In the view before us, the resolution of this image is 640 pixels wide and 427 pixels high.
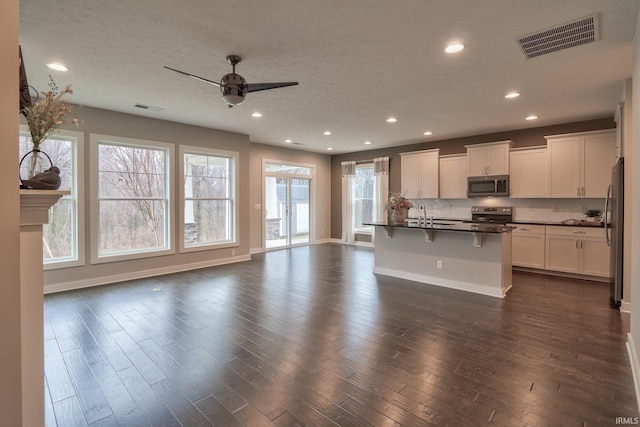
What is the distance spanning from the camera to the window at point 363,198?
920 cm

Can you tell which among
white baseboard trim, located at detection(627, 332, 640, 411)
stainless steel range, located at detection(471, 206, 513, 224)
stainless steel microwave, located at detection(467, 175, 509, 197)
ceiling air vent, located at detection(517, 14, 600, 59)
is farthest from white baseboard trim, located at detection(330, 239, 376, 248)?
ceiling air vent, located at detection(517, 14, 600, 59)

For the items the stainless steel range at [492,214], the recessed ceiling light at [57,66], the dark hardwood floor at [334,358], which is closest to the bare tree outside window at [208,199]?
the dark hardwood floor at [334,358]

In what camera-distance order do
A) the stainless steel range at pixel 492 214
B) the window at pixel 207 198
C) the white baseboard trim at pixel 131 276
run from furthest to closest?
the stainless steel range at pixel 492 214
the window at pixel 207 198
the white baseboard trim at pixel 131 276

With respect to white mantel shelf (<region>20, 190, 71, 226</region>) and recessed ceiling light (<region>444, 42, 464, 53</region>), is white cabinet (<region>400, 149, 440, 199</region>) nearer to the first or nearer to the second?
recessed ceiling light (<region>444, 42, 464, 53</region>)

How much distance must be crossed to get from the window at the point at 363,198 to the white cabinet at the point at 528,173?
Answer: 12.2 feet

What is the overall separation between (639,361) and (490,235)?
7.73ft

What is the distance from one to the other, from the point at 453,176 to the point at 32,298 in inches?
285

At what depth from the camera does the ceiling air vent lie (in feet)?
8.53

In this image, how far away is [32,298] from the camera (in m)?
1.46

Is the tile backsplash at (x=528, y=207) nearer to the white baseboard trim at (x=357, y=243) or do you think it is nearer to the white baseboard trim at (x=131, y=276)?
the white baseboard trim at (x=357, y=243)

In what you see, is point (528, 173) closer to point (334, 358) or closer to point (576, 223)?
point (576, 223)

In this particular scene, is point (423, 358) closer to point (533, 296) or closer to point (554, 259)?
point (533, 296)

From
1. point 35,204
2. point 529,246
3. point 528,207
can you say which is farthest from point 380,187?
point 35,204

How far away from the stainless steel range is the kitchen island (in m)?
1.83
